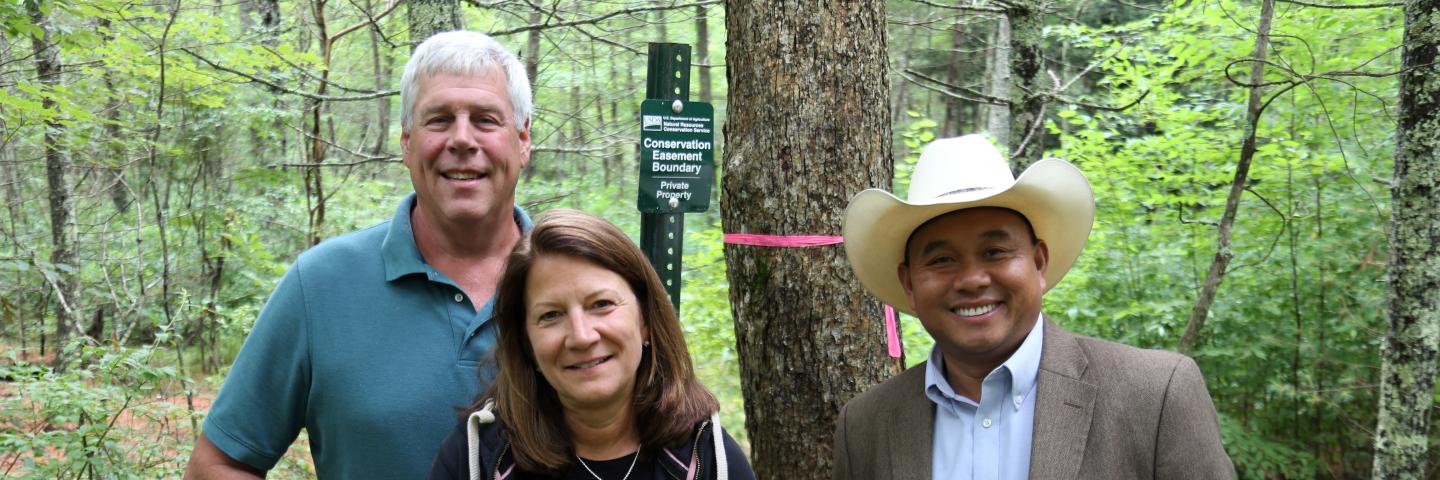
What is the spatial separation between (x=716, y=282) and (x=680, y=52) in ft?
18.3

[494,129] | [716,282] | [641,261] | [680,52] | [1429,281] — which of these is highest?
[680,52]

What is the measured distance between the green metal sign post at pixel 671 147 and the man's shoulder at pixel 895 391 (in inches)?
48.3

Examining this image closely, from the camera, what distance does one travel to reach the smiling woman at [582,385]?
2.01 meters

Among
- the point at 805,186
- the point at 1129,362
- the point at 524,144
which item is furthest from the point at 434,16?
the point at 1129,362

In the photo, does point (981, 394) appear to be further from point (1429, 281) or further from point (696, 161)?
point (1429, 281)

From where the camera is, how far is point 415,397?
2.27 metres

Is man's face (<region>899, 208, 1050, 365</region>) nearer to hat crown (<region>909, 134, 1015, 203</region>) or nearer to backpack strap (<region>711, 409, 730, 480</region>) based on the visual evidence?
hat crown (<region>909, 134, 1015, 203</region>)

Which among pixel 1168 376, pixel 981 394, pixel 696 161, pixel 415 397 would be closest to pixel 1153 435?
pixel 1168 376

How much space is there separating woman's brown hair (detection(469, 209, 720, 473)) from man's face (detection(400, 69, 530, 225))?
0.29 m

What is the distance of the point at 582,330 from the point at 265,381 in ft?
2.81

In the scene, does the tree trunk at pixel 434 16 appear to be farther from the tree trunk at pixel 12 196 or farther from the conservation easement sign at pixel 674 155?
the conservation easement sign at pixel 674 155

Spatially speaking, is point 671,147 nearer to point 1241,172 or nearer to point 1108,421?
point 1108,421

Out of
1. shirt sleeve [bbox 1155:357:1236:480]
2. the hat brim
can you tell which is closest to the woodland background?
the hat brim

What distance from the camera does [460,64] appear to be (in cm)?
233
